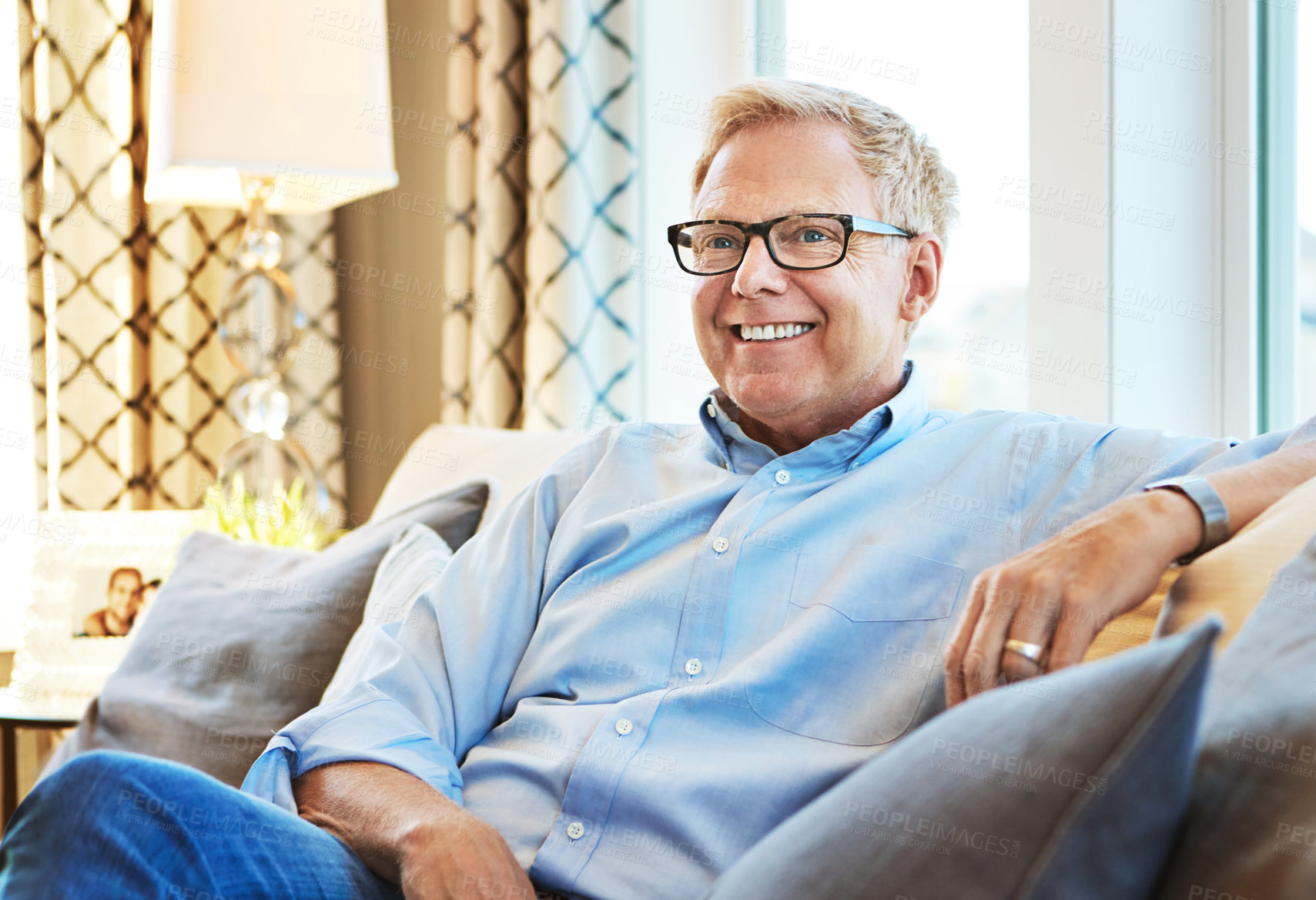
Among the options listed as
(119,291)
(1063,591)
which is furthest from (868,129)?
(119,291)

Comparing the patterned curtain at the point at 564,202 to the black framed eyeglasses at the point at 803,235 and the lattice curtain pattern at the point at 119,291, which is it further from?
the black framed eyeglasses at the point at 803,235

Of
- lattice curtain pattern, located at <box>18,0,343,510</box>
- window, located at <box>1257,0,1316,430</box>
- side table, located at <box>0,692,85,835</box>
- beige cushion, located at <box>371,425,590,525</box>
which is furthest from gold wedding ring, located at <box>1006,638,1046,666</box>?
lattice curtain pattern, located at <box>18,0,343,510</box>

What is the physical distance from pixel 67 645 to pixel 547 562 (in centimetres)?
141

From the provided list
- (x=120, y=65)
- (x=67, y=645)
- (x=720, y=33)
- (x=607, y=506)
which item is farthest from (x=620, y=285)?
(x=120, y=65)

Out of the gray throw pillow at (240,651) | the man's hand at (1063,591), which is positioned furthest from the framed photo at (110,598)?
the man's hand at (1063,591)

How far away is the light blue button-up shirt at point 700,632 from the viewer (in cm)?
105

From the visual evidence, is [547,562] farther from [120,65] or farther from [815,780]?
[120,65]

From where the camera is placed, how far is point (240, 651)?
1549 millimetres

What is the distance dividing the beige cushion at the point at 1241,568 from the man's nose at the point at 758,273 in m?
0.57

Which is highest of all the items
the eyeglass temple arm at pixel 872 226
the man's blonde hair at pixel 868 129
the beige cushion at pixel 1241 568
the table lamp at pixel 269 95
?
the table lamp at pixel 269 95

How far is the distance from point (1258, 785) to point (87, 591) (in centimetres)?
222

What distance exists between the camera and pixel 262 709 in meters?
1.51

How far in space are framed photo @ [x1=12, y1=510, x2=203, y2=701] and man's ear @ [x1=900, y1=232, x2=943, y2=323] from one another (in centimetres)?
159

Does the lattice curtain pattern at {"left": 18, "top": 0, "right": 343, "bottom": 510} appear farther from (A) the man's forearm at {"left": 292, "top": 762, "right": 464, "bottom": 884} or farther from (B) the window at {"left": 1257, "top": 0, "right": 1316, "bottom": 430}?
(B) the window at {"left": 1257, "top": 0, "right": 1316, "bottom": 430}
